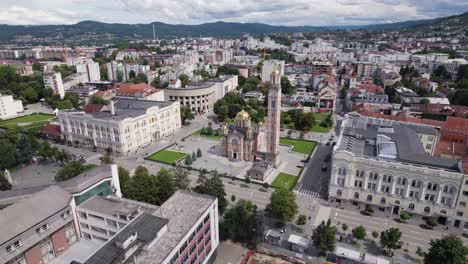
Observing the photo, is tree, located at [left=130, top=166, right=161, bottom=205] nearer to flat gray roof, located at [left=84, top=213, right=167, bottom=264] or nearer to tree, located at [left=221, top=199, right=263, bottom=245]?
tree, located at [left=221, top=199, right=263, bottom=245]

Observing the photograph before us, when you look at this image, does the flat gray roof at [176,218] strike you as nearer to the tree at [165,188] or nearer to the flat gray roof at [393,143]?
the tree at [165,188]

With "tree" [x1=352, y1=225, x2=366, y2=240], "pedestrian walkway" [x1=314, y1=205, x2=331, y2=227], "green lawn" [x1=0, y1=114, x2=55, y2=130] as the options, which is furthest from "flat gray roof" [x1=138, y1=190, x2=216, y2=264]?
"green lawn" [x1=0, y1=114, x2=55, y2=130]

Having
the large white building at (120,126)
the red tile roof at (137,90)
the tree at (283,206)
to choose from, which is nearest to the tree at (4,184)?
the large white building at (120,126)

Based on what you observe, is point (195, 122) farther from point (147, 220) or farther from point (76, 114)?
point (147, 220)

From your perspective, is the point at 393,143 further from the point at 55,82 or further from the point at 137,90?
the point at 55,82

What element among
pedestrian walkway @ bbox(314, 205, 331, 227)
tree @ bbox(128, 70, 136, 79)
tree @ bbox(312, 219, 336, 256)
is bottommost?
pedestrian walkway @ bbox(314, 205, 331, 227)

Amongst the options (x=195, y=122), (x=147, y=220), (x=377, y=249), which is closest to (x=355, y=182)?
(x=377, y=249)
